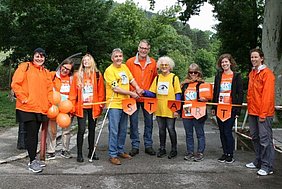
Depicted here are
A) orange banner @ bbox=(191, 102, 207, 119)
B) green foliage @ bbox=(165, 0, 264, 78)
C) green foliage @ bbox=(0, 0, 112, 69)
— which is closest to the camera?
orange banner @ bbox=(191, 102, 207, 119)

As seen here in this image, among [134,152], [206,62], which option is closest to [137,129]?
[134,152]

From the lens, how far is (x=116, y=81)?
22.6 feet

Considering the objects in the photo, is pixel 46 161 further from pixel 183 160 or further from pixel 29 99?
pixel 183 160

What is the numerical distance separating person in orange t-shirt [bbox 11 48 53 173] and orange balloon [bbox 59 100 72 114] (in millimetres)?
302

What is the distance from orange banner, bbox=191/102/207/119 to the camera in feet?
23.3

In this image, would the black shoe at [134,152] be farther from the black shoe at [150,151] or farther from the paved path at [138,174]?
the black shoe at [150,151]

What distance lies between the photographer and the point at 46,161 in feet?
22.8

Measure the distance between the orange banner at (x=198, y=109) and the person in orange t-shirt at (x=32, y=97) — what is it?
264 cm

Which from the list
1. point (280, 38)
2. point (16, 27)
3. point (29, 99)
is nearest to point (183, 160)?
point (29, 99)

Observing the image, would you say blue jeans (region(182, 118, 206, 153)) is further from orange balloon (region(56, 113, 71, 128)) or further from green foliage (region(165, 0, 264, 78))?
green foliage (region(165, 0, 264, 78))

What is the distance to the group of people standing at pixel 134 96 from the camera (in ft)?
20.6

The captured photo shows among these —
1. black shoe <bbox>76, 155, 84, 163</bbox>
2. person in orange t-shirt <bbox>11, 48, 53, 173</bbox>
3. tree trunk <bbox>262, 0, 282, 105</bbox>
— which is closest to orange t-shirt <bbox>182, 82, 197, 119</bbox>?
black shoe <bbox>76, 155, 84, 163</bbox>

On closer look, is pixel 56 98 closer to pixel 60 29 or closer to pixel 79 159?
pixel 79 159

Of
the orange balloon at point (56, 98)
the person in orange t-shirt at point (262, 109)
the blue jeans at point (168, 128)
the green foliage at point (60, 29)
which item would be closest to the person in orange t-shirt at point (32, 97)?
the orange balloon at point (56, 98)
